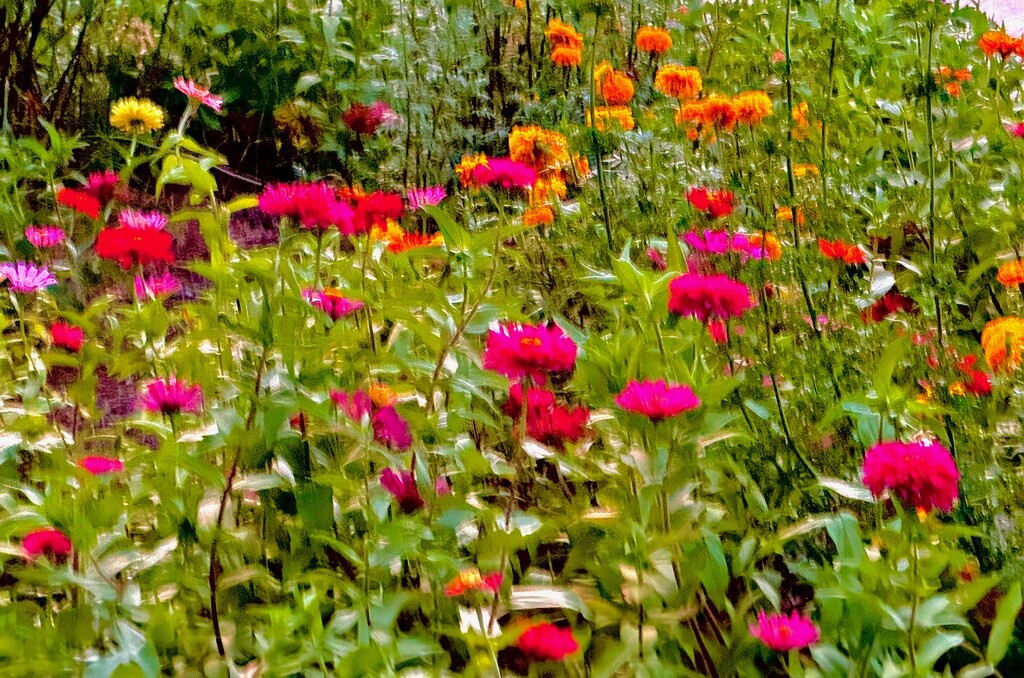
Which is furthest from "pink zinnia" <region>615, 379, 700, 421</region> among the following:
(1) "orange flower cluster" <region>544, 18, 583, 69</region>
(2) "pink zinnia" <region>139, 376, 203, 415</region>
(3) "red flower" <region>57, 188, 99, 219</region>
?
(1) "orange flower cluster" <region>544, 18, 583, 69</region>

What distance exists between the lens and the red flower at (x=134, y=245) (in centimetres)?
154

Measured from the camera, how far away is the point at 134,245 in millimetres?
1561

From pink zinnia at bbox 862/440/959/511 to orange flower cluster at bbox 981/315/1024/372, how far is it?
0.59 meters

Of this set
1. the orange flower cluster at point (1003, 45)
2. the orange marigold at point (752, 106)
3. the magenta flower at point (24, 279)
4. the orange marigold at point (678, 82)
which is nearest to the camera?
the magenta flower at point (24, 279)

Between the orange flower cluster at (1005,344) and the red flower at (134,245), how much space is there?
4.07 feet

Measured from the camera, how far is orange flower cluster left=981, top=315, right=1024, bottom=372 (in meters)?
1.52

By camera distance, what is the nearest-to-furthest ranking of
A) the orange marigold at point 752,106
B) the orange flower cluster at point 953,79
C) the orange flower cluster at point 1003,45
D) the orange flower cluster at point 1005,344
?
the orange flower cluster at point 1005,344 → the orange marigold at point 752,106 → the orange flower cluster at point 1003,45 → the orange flower cluster at point 953,79

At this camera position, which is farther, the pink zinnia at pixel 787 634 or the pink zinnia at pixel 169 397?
the pink zinnia at pixel 169 397

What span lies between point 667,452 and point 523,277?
3.60 feet

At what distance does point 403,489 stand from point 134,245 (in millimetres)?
583

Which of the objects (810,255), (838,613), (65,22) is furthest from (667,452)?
(65,22)

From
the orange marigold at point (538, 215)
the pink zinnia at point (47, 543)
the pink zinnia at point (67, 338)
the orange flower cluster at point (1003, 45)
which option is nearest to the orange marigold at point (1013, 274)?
the orange marigold at point (538, 215)

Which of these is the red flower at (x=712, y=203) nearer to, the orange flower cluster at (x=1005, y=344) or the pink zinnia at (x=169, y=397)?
the orange flower cluster at (x=1005, y=344)

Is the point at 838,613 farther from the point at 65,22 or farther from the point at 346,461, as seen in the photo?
the point at 65,22
